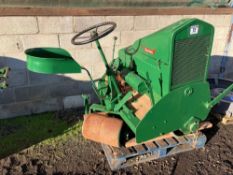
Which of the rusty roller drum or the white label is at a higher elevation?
the white label

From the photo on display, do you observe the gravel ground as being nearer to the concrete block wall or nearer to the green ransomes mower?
the green ransomes mower

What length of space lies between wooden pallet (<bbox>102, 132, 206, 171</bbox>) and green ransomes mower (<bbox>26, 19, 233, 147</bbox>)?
141mm

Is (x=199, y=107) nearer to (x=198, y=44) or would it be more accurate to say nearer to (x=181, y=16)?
(x=198, y=44)

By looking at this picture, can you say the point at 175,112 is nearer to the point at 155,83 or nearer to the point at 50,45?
the point at 155,83

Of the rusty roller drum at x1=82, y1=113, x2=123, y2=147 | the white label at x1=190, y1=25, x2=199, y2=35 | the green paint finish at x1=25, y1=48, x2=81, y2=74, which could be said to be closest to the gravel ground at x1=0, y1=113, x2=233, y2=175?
the rusty roller drum at x1=82, y1=113, x2=123, y2=147

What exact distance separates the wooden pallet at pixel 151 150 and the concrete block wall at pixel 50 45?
4.59 feet

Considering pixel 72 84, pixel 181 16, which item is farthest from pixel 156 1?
pixel 72 84

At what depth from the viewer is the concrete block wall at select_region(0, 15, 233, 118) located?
385cm

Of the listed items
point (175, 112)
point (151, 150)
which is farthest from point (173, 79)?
point (151, 150)

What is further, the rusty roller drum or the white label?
the rusty roller drum

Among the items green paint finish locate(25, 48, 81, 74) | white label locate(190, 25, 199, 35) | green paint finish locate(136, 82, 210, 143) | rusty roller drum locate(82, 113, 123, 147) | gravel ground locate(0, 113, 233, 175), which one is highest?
white label locate(190, 25, 199, 35)

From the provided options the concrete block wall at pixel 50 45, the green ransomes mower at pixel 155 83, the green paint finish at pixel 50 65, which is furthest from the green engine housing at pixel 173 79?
the concrete block wall at pixel 50 45

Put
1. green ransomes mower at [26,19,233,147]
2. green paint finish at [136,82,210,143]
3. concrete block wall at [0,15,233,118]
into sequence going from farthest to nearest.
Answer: concrete block wall at [0,15,233,118], green paint finish at [136,82,210,143], green ransomes mower at [26,19,233,147]

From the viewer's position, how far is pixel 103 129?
129 inches
